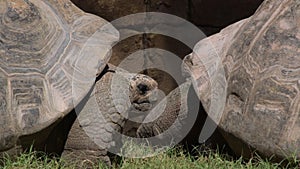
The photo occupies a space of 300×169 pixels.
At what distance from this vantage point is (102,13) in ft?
17.1

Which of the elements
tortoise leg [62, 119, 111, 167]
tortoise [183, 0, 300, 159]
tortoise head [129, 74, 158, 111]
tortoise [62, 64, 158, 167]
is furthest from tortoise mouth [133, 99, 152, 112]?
tortoise leg [62, 119, 111, 167]

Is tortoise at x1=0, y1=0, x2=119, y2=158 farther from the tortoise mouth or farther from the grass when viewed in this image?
the tortoise mouth

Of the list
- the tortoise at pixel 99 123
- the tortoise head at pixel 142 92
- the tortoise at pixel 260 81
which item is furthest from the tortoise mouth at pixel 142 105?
the tortoise at pixel 260 81

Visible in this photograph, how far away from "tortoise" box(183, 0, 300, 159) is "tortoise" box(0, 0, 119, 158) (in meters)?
0.66

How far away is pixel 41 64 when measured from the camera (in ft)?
13.4

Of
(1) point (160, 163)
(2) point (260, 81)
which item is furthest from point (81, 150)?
(2) point (260, 81)

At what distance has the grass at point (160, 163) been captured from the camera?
12.7ft

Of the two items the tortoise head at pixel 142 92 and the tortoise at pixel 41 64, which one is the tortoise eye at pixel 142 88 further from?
the tortoise at pixel 41 64

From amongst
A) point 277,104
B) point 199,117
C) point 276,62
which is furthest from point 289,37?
point 199,117

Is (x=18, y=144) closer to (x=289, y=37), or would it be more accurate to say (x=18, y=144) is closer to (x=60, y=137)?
(x=60, y=137)

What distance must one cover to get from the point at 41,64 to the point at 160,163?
0.87m

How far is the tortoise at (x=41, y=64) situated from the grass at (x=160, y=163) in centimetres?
9

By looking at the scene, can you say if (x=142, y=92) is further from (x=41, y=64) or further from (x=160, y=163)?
(x=41, y=64)

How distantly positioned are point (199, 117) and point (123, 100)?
2.04ft
